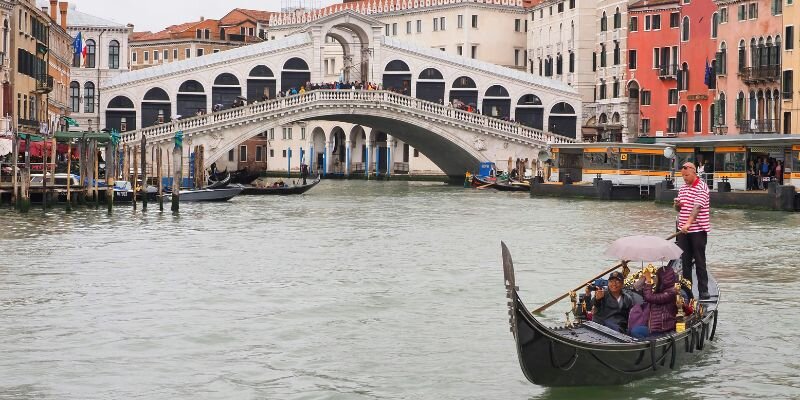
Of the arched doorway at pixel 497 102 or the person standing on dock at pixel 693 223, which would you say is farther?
the arched doorway at pixel 497 102

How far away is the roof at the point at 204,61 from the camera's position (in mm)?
38938

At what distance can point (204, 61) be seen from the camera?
3975cm

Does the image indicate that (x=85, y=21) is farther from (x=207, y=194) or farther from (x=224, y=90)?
(x=207, y=194)

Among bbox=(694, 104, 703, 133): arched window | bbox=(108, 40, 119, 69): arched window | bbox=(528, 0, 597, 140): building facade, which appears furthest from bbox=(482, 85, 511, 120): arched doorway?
bbox=(108, 40, 119, 69): arched window

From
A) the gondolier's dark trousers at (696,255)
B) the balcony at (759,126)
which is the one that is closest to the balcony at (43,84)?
the balcony at (759,126)

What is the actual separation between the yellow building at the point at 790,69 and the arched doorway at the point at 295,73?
1321 cm

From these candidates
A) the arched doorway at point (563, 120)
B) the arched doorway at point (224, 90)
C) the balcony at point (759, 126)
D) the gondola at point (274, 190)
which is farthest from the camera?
the arched doorway at point (563, 120)

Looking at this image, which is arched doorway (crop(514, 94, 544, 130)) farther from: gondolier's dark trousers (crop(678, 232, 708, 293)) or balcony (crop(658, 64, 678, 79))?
gondolier's dark trousers (crop(678, 232, 708, 293))

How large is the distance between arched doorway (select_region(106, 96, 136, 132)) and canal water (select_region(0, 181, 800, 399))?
50.4ft

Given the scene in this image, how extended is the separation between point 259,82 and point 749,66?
12924 millimetres

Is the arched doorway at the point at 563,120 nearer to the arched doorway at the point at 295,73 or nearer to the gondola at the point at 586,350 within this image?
the arched doorway at the point at 295,73

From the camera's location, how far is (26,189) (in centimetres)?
2389

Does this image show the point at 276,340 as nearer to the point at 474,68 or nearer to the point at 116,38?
the point at 474,68

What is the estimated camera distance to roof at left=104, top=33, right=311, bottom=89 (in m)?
38.9
